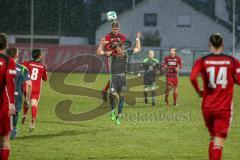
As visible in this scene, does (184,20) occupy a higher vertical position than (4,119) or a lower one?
higher

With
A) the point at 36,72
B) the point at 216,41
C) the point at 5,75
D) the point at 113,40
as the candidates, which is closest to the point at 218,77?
the point at 216,41

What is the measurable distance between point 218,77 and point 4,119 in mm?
3279

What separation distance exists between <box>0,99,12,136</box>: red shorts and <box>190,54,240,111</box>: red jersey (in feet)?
9.43

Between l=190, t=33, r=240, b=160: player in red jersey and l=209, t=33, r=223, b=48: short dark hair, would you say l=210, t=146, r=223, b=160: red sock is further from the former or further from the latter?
l=209, t=33, r=223, b=48: short dark hair

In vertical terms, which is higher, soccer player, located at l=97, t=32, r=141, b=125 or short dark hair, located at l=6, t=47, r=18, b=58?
short dark hair, located at l=6, t=47, r=18, b=58

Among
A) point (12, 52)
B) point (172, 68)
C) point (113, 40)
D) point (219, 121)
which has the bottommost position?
point (219, 121)

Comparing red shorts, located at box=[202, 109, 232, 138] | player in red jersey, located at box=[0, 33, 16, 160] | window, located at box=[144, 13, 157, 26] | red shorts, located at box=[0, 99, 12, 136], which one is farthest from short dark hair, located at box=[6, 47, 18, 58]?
window, located at box=[144, 13, 157, 26]

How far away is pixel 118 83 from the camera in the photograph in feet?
59.1

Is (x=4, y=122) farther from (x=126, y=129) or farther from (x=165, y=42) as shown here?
(x=165, y=42)

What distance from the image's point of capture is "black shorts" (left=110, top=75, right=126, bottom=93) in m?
18.0

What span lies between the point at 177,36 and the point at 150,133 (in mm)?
56898

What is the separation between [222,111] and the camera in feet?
31.6

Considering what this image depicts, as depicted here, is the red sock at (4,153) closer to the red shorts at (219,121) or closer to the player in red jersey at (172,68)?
the red shorts at (219,121)

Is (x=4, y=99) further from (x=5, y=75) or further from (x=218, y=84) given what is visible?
(x=218, y=84)
